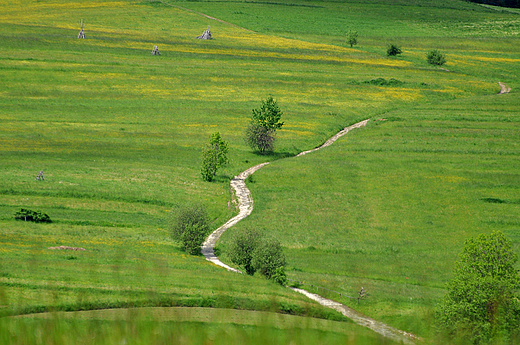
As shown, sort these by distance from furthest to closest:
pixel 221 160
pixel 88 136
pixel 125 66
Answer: pixel 125 66
pixel 88 136
pixel 221 160

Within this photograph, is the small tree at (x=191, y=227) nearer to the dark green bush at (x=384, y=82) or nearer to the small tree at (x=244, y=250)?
the small tree at (x=244, y=250)

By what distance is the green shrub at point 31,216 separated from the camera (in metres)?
47.6

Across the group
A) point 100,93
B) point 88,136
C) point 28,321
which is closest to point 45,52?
point 100,93

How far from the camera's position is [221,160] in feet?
232

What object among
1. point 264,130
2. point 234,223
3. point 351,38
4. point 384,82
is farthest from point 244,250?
point 351,38

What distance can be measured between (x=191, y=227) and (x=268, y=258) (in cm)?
900

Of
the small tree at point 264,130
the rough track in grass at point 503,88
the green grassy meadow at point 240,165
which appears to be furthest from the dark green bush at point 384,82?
the small tree at point 264,130

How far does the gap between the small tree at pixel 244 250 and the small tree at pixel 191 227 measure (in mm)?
4466

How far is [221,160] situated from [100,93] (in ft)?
154

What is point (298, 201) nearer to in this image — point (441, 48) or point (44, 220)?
point (44, 220)

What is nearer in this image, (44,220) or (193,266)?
(193,266)

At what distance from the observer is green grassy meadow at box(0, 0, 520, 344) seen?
22.8 meters

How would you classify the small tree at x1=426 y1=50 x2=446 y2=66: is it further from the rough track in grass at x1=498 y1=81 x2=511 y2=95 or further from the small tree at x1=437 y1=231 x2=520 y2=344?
the small tree at x1=437 y1=231 x2=520 y2=344

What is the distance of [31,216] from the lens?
4762 centimetres
